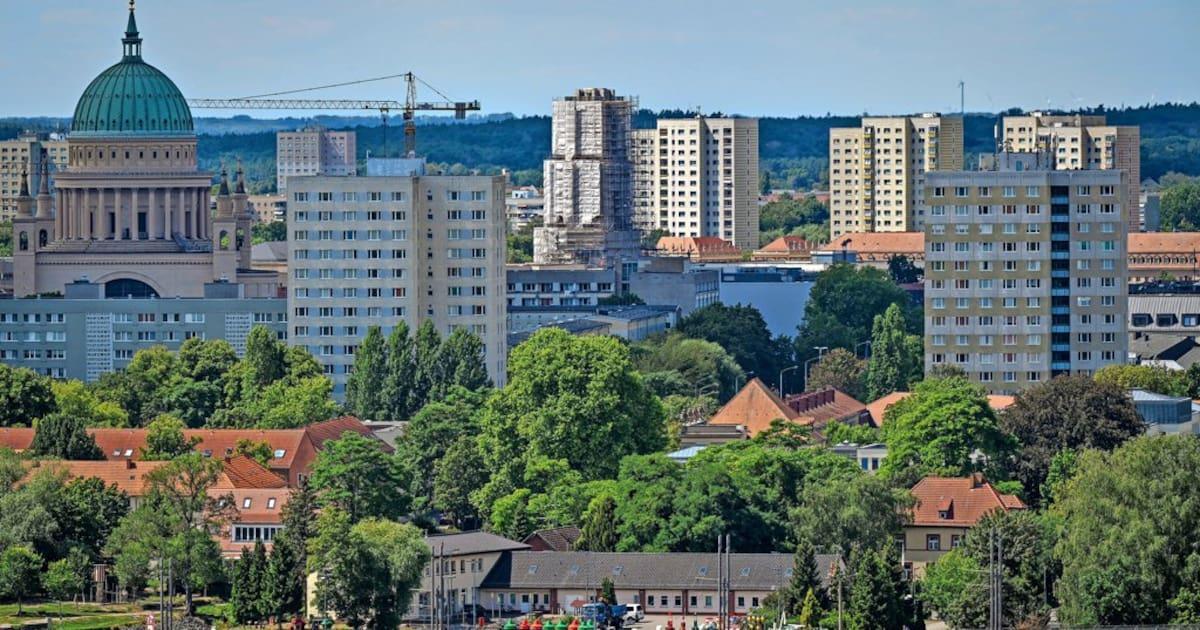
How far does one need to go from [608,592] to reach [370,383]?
165 ft

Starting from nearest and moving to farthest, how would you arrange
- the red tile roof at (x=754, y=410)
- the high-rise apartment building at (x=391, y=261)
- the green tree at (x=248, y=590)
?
1. the green tree at (x=248, y=590)
2. the red tile roof at (x=754, y=410)
3. the high-rise apartment building at (x=391, y=261)

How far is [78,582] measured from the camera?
4788 inches

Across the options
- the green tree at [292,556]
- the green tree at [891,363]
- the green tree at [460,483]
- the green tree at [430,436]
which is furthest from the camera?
the green tree at [891,363]

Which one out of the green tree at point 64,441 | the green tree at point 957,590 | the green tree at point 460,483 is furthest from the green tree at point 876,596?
the green tree at point 64,441

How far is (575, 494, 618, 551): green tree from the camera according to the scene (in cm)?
12612

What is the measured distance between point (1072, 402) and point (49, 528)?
→ 41638 mm

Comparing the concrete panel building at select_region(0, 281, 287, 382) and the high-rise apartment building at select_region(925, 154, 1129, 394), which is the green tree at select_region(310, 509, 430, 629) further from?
the concrete panel building at select_region(0, 281, 287, 382)

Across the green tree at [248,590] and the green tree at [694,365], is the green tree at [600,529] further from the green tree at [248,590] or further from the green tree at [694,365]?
the green tree at [694,365]

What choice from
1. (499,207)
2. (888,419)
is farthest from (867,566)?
(499,207)

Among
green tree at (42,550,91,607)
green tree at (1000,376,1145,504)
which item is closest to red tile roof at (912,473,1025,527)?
green tree at (1000,376,1145,504)

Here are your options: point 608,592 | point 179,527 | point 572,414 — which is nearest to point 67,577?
point 179,527

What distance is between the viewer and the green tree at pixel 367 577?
116500 mm

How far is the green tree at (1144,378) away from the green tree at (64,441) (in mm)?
43702

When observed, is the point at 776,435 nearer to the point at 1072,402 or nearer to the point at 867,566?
the point at 1072,402
